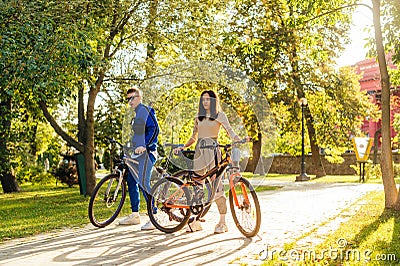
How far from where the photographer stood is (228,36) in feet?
35.6

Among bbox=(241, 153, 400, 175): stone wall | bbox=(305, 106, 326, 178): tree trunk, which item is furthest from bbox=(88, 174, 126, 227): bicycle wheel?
bbox=(241, 153, 400, 175): stone wall

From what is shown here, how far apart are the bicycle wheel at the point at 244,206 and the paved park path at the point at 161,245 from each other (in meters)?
0.14

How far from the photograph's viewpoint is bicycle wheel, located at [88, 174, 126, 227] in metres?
8.55

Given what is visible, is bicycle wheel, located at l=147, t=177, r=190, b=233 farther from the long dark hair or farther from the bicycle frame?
the long dark hair

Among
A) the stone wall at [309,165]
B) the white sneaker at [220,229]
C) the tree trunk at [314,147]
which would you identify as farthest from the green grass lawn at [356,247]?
the stone wall at [309,165]

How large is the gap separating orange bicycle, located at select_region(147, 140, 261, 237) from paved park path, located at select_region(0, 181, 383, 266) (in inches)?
7.9

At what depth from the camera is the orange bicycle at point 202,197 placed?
7.39 metres

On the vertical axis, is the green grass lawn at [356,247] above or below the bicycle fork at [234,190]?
below

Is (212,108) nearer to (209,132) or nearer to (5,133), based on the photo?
(209,132)

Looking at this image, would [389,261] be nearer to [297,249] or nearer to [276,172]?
[297,249]

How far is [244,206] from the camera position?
743 cm

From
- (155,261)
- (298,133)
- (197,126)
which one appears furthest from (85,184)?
(298,133)

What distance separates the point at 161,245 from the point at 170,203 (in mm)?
989

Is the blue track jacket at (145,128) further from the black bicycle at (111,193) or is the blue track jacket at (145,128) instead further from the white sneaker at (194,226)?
the white sneaker at (194,226)
